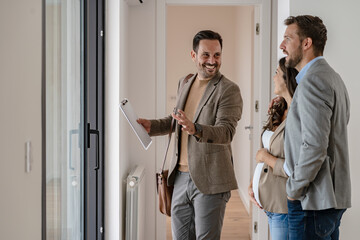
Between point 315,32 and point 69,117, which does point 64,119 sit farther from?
point 315,32

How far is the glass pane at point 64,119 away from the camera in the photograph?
178cm

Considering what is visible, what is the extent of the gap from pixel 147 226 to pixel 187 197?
1.60 meters

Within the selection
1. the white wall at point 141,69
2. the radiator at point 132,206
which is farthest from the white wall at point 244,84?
the radiator at point 132,206

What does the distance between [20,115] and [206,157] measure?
3.97 ft

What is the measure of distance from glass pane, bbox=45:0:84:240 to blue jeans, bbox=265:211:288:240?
0.97 meters

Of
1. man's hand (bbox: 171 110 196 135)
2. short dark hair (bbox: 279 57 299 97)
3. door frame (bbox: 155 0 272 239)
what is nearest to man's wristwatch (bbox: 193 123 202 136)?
man's hand (bbox: 171 110 196 135)

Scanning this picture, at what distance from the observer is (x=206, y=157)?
2.34m

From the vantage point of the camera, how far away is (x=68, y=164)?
2.10m

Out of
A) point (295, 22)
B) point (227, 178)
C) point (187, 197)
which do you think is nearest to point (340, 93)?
point (295, 22)

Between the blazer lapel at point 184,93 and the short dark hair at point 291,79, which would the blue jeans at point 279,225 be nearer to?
the short dark hair at point 291,79

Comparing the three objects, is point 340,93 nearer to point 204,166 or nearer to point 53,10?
point 204,166

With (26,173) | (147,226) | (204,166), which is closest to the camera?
(26,173)

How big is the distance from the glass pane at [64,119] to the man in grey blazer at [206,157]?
0.43 metres

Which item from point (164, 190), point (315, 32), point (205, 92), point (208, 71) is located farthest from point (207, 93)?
point (315, 32)
